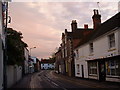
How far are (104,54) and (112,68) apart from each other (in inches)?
96.4

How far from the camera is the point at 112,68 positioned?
2458 centimetres

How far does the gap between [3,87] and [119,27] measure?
11917 mm

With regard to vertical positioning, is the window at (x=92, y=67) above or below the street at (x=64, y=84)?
above

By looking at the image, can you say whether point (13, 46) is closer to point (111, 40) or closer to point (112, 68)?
point (111, 40)

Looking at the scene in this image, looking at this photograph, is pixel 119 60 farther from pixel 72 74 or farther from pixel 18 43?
pixel 72 74

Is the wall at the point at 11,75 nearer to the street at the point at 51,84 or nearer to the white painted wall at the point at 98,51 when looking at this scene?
the street at the point at 51,84

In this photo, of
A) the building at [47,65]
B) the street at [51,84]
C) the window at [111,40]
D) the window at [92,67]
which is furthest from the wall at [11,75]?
the building at [47,65]

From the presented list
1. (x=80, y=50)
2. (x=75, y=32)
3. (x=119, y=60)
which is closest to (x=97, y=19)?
(x=80, y=50)

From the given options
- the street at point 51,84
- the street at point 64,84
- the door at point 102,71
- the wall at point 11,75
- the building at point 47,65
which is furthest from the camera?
the building at point 47,65

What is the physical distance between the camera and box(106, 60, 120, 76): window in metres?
23.4

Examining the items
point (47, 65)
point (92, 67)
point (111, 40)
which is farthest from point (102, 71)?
point (47, 65)

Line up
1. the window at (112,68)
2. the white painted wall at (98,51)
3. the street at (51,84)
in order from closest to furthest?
the white painted wall at (98,51) < the window at (112,68) < the street at (51,84)

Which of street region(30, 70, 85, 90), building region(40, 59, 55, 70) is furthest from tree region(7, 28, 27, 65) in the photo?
building region(40, 59, 55, 70)

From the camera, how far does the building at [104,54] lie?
76.9 feet
